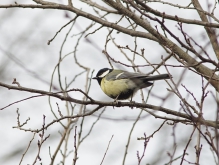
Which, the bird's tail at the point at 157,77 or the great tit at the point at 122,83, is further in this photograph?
the great tit at the point at 122,83

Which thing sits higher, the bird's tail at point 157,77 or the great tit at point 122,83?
the great tit at point 122,83

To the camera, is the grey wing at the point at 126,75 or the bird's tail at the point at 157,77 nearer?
the bird's tail at the point at 157,77

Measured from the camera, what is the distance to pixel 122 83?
486 cm

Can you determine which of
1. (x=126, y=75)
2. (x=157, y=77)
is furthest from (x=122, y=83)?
(x=157, y=77)

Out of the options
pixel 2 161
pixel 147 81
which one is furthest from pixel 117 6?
pixel 2 161

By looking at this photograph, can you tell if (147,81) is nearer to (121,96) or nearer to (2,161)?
(121,96)

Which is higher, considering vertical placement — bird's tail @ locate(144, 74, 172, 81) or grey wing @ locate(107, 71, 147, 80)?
grey wing @ locate(107, 71, 147, 80)

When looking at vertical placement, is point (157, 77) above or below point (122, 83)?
below

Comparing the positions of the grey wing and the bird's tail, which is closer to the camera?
the bird's tail

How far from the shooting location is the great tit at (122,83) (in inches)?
177

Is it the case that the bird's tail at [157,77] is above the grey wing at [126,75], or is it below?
below

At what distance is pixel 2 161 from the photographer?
5.94 m

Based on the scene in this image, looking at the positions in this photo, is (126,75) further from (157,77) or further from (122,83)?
(157,77)

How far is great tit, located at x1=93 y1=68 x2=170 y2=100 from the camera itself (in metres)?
4.49
